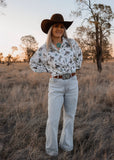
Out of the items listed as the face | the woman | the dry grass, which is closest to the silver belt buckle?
the woman

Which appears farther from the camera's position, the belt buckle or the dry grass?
the dry grass

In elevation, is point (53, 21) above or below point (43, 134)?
above

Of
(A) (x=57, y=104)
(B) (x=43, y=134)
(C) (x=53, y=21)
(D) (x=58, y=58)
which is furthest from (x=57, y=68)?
(B) (x=43, y=134)

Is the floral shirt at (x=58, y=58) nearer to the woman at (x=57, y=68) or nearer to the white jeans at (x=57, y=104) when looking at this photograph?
the woman at (x=57, y=68)

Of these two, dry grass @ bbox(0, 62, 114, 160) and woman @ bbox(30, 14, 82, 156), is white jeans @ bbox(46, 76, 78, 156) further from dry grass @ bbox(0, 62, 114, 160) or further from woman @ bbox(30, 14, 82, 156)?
dry grass @ bbox(0, 62, 114, 160)

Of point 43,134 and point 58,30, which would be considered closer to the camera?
point 58,30

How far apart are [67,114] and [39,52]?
1.09 m

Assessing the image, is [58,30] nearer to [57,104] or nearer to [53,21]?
[53,21]

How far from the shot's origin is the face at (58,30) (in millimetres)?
2123

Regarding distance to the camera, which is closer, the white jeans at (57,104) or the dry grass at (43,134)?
the white jeans at (57,104)

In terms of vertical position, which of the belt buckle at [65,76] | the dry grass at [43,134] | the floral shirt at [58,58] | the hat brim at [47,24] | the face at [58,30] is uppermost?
the hat brim at [47,24]

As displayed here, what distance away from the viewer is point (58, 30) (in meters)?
2.12

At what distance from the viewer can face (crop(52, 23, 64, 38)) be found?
6.97 feet

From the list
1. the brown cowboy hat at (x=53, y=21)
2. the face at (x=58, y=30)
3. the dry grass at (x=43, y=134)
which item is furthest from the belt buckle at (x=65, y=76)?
the dry grass at (x=43, y=134)
